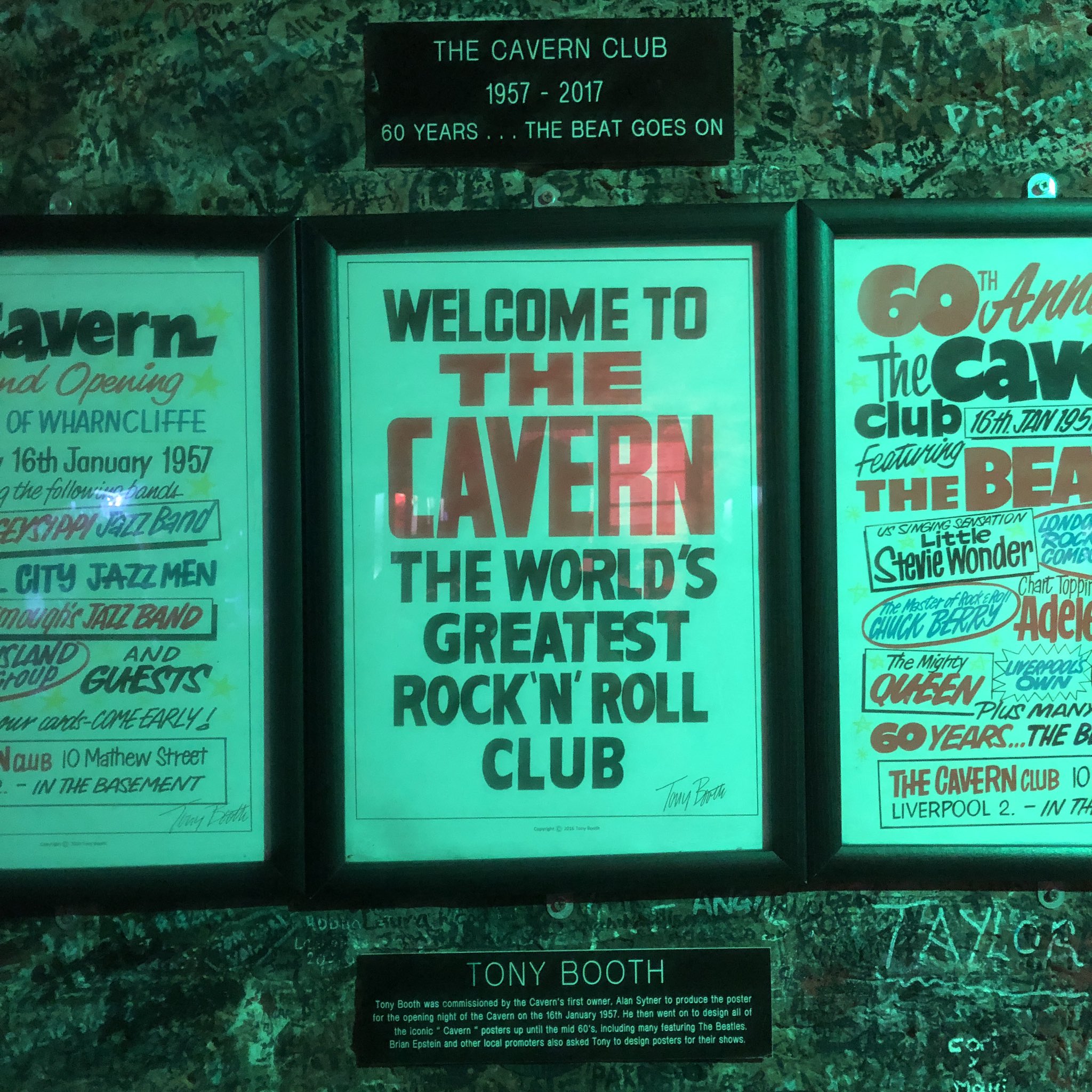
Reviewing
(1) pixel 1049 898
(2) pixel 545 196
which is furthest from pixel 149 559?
(1) pixel 1049 898

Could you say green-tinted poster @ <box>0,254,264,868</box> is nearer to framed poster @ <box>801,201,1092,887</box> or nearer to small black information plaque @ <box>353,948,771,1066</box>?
small black information plaque @ <box>353,948,771,1066</box>

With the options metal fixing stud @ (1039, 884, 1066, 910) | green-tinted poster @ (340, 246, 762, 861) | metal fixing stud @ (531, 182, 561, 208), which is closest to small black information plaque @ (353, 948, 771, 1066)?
green-tinted poster @ (340, 246, 762, 861)

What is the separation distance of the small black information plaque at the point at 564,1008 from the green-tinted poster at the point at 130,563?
0.50m

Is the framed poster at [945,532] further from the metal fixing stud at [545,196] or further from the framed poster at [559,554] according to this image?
the metal fixing stud at [545,196]

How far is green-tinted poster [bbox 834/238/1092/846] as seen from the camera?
1912mm

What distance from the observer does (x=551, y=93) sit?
1.92 m

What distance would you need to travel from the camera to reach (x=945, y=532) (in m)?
1.91

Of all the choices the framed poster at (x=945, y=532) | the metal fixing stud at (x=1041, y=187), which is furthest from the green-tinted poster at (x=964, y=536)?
the metal fixing stud at (x=1041, y=187)

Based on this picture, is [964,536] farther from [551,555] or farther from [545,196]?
[545,196]

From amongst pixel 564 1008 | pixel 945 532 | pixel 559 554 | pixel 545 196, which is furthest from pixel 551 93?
pixel 564 1008

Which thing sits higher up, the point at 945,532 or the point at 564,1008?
the point at 945,532

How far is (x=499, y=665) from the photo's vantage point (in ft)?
6.23

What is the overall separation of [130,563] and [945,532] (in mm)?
1869

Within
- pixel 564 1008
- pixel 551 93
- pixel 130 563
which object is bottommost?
pixel 564 1008
